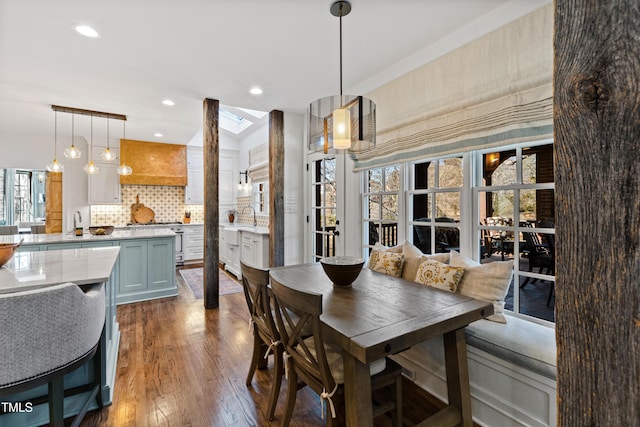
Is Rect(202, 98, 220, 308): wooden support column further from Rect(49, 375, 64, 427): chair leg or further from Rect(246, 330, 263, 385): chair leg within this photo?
Rect(49, 375, 64, 427): chair leg

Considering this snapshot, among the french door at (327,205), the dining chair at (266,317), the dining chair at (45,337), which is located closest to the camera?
the dining chair at (45,337)

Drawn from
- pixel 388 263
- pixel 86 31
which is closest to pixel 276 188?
pixel 388 263

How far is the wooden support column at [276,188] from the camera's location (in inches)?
169

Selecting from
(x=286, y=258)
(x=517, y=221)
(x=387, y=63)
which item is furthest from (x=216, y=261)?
(x=517, y=221)

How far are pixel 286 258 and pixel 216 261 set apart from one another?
989mm

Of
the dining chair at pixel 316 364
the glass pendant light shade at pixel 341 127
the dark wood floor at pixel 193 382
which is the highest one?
the glass pendant light shade at pixel 341 127

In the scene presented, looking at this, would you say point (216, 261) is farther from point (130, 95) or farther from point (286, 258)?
point (130, 95)

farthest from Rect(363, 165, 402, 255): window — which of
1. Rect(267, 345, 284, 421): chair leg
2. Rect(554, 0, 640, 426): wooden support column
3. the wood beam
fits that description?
the wood beam

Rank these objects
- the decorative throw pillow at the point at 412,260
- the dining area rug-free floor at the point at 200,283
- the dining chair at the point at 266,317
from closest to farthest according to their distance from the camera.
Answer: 1. the dining chair at the point at 266,317
2. the decorative throw pillow at the point at 412,260
3. the dining area rug-free floor at the point at 200,283

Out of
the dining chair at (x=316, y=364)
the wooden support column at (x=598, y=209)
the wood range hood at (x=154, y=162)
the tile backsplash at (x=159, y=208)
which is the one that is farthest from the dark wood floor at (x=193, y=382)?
the wood range hood at (x=154, y=162)

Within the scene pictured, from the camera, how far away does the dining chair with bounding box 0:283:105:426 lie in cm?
124

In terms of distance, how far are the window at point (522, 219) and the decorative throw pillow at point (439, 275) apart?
48 centimetres

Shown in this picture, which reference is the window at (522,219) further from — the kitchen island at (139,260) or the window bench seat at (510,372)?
the kitchen island at (139,260)

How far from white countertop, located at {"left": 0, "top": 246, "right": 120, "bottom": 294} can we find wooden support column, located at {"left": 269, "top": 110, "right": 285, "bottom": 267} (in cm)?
207
